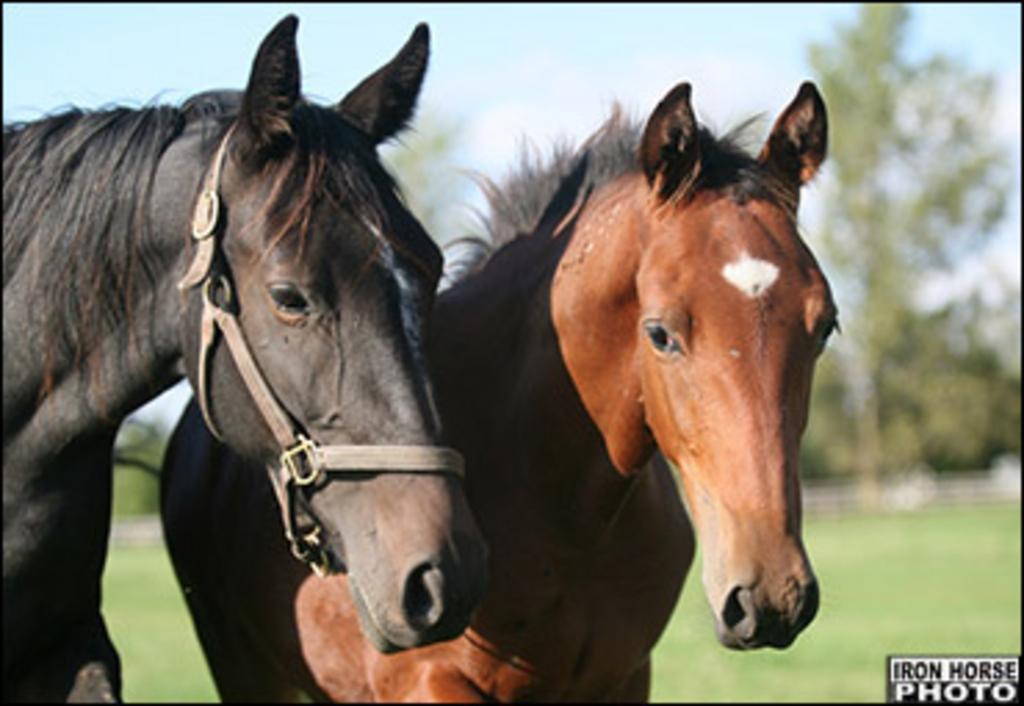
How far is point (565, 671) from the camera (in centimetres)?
395

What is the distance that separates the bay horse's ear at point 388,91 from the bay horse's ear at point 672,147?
2.39 feet

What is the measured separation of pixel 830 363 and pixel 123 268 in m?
38.3

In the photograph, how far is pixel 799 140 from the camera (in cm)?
382

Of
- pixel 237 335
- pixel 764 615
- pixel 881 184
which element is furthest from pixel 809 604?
pixel 881 184

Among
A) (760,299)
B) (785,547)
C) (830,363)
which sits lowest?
(830,363)

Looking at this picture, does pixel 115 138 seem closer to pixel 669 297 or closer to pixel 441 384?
pixel 441 384

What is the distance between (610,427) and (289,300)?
47.1 inches

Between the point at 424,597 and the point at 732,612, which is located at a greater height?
the point at 424,597

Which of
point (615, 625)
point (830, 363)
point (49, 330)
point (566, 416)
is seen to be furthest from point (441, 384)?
point (830, 363)

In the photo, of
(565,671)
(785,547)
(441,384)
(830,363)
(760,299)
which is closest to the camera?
(785,547)

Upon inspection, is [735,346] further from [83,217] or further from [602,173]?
[83,217]

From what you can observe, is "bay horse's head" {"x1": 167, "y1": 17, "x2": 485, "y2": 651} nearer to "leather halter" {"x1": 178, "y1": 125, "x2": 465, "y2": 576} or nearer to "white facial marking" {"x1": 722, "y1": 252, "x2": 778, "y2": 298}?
"leather halter" {"x1": 178, "y1": 125, "x2": 465, "y2": 576}

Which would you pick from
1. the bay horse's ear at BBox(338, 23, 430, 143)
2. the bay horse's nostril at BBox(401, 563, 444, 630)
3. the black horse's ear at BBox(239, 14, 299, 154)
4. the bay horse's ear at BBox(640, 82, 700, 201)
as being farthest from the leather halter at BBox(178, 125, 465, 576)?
the bay horse's ear at BBox(640, 82, 700, 201)

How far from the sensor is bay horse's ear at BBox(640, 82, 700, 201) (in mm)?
3617
